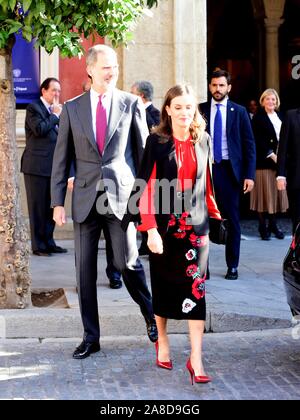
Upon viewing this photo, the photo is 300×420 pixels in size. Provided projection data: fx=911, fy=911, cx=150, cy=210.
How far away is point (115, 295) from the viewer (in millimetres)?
7906

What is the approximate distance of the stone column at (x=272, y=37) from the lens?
1775 centimetres

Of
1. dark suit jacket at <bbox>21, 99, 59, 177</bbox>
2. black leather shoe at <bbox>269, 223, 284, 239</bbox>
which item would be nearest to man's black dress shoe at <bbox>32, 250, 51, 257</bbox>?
dark suit jacket at <bbox>21, 99, 59, 177</bbox>

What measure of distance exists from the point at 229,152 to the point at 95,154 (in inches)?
102

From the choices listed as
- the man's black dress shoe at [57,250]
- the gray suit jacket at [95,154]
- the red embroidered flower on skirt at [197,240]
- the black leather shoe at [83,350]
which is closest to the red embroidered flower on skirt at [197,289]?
the red embroidered flower on skirt at [197,240]

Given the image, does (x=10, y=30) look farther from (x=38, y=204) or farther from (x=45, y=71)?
(x=45, y=71)

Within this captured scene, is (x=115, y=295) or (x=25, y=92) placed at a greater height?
(x=25, y=92)

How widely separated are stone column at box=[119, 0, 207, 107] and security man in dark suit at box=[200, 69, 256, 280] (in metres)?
2.48

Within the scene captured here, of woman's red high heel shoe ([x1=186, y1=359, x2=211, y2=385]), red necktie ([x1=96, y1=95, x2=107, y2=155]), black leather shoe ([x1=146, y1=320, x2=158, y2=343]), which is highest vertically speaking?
red necktie ([x1=96, y1=95, x2=107, y2=155])

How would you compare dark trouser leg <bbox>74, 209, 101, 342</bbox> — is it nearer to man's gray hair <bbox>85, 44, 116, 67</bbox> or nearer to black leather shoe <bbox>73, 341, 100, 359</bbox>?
black leather shoe <bbox>73, 341, 100, 359</bbox>

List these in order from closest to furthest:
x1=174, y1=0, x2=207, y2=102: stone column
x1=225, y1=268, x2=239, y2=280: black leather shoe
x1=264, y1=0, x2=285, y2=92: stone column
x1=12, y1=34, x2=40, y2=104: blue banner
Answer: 1. x1=225, y1=268, x2=239, y2=280: black leather shoe
2. x1=174, y1=0, x2=207, y2=102: stone column
3. x1=12, y1=34, x2=40, y2=104: blue banner
4. x1=264, y1=0, x2=285, y2=92: stone column

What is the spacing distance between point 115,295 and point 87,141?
202cm

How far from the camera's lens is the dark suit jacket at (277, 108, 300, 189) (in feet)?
28.3

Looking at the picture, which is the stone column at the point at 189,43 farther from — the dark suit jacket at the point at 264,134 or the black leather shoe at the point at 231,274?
the black leather shoe at the point at 231,274

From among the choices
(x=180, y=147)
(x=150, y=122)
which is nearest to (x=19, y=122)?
(x=150, y=122)
